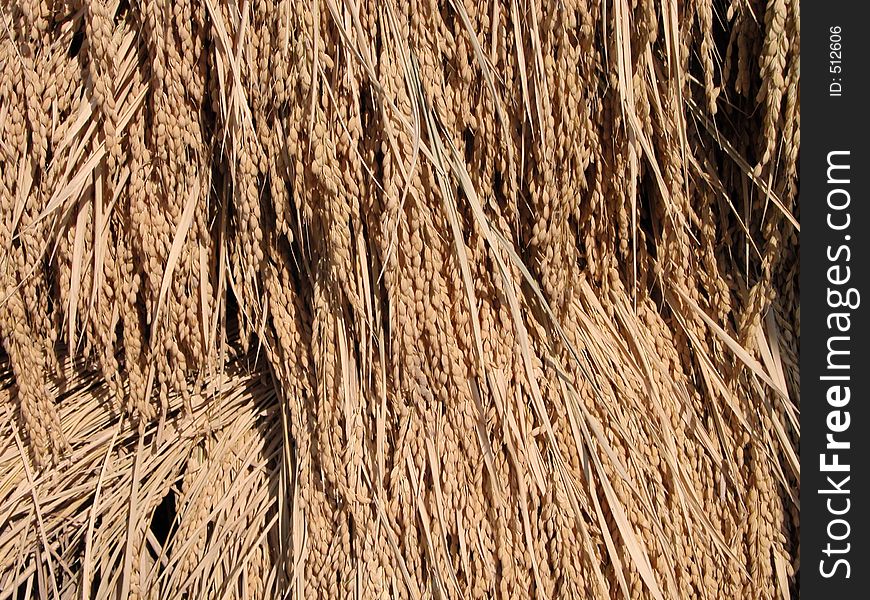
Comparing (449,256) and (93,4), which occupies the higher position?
(93,4)

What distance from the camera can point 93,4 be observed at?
39.3 inches

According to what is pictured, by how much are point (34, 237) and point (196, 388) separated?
0.30 m

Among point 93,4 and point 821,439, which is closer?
point 93,4

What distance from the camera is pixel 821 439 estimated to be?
1.11m

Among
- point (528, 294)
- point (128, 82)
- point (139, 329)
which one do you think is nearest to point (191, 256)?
point (139, 329)

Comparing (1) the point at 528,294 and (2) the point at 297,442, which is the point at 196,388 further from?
(1) the point at 528,294

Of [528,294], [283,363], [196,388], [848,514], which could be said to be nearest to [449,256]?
[528,294]

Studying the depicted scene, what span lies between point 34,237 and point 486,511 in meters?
0.73

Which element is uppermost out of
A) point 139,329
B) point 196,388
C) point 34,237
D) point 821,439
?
point 34,237

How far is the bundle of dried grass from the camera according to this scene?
1.01 metres

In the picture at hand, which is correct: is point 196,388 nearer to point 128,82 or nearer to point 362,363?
point 362,363

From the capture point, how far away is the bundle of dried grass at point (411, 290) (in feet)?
3.32

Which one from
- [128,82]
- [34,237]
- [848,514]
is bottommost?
[848,514]

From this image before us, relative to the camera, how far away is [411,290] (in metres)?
1.03
